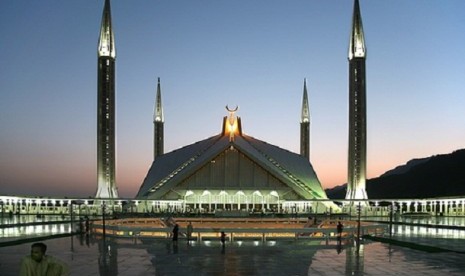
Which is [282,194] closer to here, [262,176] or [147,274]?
[262,176]

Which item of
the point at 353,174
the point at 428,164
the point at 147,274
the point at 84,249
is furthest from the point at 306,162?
the point at 428,164

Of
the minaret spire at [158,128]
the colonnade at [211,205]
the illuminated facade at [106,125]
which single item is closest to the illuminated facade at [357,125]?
the colonnade at [211,205]

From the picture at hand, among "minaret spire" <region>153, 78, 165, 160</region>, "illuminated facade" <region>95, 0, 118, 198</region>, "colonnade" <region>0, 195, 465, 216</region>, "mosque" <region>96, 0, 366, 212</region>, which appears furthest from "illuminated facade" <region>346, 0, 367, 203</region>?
"minaret spire" <region>153, 78, 165, 160</region>

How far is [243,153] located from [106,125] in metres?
15.4

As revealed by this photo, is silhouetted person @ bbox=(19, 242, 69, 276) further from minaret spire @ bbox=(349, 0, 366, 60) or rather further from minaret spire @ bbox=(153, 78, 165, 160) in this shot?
minaret spire @ bbox=(153, 78, 165, 160)

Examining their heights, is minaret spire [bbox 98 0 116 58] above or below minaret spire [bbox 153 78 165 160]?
above

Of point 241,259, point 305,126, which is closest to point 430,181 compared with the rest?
point 305,126

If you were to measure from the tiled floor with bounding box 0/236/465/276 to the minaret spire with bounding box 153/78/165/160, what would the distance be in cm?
7450

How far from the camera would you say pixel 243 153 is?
66.8 m

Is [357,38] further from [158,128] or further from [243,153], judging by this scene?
[158,128]

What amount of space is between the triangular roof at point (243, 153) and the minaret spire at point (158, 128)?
21.3 meters

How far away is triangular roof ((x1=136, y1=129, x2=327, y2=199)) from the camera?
215 feet

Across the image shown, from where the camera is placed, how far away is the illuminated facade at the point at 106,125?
6575 centimetres

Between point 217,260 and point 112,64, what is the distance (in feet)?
178
